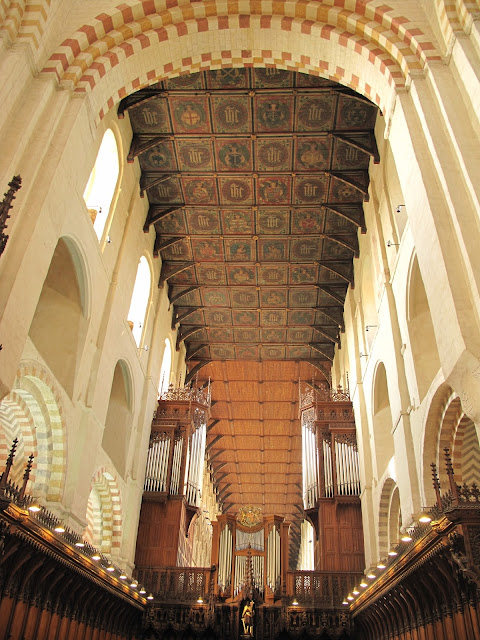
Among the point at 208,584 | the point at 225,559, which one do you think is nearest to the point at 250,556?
the point at 225,559

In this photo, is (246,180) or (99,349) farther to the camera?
(246,180)

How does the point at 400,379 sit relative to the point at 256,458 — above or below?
below

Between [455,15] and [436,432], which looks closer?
[455,15]

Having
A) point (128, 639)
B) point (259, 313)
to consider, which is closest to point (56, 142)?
point (128, 639)

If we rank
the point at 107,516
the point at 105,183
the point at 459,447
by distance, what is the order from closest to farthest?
the point at 459,447
the point at 105,183
the point at 107,516

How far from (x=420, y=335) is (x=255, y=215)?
794 cm

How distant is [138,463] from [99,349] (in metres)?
5.18

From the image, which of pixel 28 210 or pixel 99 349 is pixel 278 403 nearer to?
pixel 99 349

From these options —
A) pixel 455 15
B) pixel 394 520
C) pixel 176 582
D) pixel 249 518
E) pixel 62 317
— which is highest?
pixel 455 15

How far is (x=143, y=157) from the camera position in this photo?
17062mm

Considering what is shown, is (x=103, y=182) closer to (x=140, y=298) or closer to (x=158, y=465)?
(x=140, y=298)

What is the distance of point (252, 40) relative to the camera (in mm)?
11820

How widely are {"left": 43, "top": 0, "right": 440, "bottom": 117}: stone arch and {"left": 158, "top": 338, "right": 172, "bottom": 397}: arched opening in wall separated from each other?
38.9ft

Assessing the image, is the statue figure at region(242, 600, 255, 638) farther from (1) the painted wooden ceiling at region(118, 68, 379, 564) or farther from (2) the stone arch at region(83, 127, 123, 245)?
(1) the painted wooden ceiling at region(118, 68, 379, 564)
